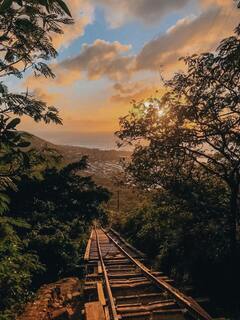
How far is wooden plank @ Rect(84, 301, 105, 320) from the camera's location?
8594 mm

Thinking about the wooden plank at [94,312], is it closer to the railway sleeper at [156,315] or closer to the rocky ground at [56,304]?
the railway sleeper at [156,315]

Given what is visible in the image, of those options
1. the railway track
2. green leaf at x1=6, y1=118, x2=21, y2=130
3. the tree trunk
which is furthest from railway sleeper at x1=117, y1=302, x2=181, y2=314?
green leaf at x1=6, y1=118, x2=21, y2=130

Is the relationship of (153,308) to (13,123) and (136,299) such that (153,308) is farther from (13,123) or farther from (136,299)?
(13,123)

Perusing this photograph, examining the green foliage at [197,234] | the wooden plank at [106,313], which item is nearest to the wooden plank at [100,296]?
the wooden plank at [106,313]

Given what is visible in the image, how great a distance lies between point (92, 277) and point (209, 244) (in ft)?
14.7

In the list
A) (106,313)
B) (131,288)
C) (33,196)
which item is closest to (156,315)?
(106,313)

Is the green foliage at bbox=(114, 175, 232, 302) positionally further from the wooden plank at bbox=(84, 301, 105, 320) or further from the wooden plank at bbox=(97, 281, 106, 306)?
the wooden plank at bbox=(84, 301, 105, 320)

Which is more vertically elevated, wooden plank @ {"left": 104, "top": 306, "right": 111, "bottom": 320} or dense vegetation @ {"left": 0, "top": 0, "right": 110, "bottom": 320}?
dense vegetation @ {"left": 0, "top": 0, "right": 110, "bottom": 320}

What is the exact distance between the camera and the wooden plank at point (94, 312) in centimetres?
859

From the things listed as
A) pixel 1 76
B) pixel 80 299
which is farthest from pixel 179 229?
pixel 1 76

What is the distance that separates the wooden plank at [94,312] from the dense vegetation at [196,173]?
413 centimetres

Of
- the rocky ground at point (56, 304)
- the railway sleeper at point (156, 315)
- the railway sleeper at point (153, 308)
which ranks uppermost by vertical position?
the railway sleeper at point (153, 308)

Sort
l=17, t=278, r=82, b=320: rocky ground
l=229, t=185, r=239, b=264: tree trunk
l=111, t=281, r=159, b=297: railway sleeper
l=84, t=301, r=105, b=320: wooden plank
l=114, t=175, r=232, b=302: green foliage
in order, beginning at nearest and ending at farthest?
1. l=84, t=301, r=105, b=320: wooden plank
2. l=17, t=278, r=82, b=320: rocky ground
3. l=111, t=281, r=159, b=297: railway sleeper
4. l=229, t=185, r=239, b=264: tree trunk
5. l=114, t=175, r=232, b=302: green foliage

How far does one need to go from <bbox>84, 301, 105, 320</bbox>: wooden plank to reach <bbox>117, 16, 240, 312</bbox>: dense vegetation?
413cm
